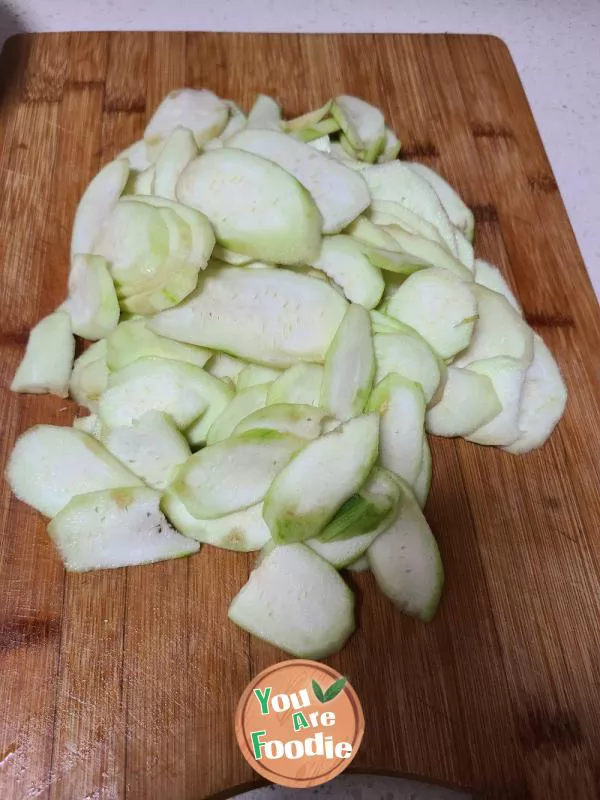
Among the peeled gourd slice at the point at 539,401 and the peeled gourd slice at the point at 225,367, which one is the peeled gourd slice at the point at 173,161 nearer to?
the peeled gourd slice at the point at 225,367

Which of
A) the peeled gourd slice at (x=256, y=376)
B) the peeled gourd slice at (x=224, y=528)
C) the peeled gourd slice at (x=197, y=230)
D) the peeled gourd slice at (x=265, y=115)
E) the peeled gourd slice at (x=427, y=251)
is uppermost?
the peeled gourd slice at (x=265, y=115)

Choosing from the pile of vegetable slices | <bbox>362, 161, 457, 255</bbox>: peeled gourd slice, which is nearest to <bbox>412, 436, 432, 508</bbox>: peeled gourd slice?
the pile of vegetable slices

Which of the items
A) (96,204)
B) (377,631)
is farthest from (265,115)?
(377,631)

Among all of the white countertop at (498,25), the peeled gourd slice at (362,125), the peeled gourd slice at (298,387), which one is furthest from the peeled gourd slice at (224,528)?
the white countertop at (498,25)

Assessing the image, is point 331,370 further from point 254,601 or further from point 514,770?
point 514,770

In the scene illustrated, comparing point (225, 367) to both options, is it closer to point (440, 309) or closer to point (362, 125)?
point (440, 309)

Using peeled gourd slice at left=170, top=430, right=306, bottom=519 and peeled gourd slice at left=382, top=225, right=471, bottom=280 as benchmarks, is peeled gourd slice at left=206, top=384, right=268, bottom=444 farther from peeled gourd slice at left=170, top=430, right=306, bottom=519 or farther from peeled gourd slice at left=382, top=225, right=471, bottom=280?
peeled gourd slice at left=382, top=225, right=471, bottom=280
